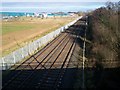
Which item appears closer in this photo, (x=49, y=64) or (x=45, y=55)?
(x=49, y=64)

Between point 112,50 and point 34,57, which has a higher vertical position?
point 112,50

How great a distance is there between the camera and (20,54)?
2528cm

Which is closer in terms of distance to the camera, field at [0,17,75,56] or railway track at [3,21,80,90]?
railway track at [3,21,80,90]

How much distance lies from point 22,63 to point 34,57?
11.6ft

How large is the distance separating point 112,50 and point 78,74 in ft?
10.8

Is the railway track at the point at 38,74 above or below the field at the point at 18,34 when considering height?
above

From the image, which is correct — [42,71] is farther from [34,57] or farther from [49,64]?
[34,57]

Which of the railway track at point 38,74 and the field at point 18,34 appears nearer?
the railway track at point 38,74

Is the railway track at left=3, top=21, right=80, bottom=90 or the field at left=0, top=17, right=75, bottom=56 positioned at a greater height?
the railway track at left=3, top=21, right=80, bottom=90

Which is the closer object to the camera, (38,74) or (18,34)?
(38,74)

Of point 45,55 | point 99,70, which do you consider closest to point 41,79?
point 99,70

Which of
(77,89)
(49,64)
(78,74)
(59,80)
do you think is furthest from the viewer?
(49,64)

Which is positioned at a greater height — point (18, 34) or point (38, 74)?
point (38, 74)

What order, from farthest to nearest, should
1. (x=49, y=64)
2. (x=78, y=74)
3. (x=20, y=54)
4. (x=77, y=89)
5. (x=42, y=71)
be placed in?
(x=20, y=54) < (x=49, y=64) < (x=42, y=71) < (x=78, y=74) < (x=77, y=89)
